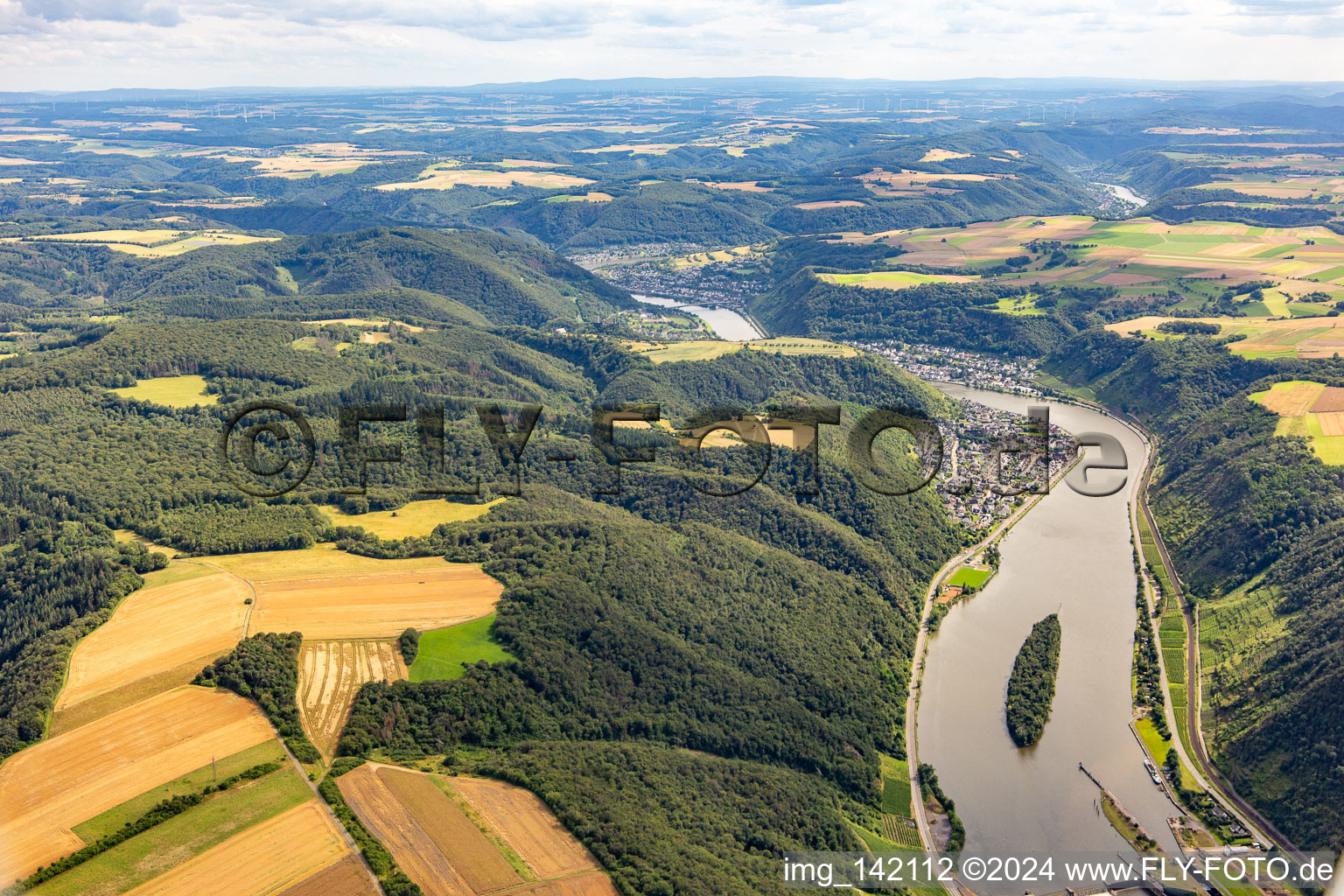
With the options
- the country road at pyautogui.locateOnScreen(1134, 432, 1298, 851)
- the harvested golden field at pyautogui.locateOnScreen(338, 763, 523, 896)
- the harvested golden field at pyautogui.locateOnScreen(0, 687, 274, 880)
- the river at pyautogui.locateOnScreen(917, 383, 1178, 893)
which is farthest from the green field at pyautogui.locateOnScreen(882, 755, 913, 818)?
the harvested golden field at pyautogui.locateOnScreen(0, 687, 274, 880)

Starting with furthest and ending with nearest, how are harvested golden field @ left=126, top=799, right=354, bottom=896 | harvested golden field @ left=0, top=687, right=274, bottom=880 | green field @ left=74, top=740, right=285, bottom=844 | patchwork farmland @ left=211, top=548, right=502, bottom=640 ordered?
1. patchwork farmland @ left=211, top=548, right=502, bottom=640
2. green field @ left=74, top=740, right=285, bottom=844
3. harvested golden field @ left=0, top=687, right=274, bottom=880
4. harvested golden field @ left=126, top=799, right=354, bottom=896

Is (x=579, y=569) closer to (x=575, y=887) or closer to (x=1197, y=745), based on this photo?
(x=575, y=887)

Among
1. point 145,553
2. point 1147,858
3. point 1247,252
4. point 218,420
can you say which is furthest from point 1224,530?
point 1247,252

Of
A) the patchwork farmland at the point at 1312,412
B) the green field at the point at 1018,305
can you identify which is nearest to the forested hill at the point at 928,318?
the green field at the point at 1018,305

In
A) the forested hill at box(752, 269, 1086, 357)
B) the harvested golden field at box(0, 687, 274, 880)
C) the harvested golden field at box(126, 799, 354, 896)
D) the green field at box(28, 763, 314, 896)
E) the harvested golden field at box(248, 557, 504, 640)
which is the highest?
the forested hill at box(752, 269, 1086, 357)

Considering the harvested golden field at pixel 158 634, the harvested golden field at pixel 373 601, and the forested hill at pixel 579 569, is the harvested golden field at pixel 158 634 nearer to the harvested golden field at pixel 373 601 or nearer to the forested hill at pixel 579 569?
the forested hill at pixel 579 569

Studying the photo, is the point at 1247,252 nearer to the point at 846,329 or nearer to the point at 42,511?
the point at 846,329

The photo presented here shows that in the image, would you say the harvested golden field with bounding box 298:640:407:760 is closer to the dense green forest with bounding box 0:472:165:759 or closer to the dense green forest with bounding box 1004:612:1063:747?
the dense green forest with bounding box 0:472:165:759
